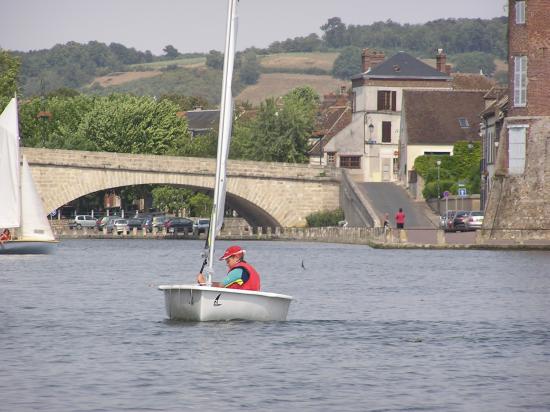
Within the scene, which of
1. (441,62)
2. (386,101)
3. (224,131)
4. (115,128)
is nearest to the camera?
(224,131)

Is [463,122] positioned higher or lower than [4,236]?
higher

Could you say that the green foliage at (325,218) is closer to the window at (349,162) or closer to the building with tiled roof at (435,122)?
the building with tiled roof at (435,122)

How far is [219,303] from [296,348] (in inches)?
94.7

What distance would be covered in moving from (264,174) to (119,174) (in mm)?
11778

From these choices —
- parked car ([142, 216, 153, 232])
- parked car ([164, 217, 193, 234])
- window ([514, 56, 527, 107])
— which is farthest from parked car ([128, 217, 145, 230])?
window ([514, 56, 527, 107])

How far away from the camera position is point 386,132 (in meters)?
140

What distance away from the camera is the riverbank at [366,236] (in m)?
84.4

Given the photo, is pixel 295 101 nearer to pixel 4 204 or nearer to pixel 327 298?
pixel 4 204

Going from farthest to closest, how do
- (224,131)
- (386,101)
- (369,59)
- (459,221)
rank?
(369,59)
(386,101)
(459,221)
(224,131)

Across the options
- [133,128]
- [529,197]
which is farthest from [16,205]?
[133,128]

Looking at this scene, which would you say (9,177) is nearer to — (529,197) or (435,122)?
(529,197)

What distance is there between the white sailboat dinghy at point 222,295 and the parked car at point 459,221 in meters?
57.6

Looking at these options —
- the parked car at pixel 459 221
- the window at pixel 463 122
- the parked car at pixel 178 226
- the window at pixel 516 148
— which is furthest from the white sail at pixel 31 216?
the window at pixel 463 122

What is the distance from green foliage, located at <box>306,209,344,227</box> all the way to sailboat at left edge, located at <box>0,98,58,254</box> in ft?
140
